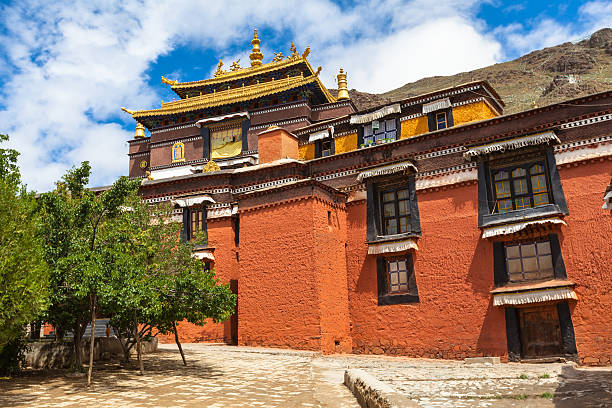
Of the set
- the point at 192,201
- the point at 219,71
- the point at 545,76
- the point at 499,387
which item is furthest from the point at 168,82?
the point at 545,76

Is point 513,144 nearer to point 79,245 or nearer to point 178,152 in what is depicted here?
point 79,245

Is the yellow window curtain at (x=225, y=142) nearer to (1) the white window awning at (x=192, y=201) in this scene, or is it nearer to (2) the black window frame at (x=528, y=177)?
(1) the white window awning at (x=192, y=201)

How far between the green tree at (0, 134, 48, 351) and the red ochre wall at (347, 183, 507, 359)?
11084 millimetres

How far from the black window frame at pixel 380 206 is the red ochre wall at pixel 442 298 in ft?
0.90

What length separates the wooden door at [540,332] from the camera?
14.8 m

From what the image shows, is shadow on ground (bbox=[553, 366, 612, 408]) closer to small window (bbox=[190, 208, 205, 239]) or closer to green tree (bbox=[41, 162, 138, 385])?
green tree (bbox=[41, 162, 138, 385])

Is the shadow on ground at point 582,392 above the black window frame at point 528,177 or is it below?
below

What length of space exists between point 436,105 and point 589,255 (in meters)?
7.96

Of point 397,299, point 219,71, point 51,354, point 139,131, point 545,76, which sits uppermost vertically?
point 545,76

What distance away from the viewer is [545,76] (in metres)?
69.7

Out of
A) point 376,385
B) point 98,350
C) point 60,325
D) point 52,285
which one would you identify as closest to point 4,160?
point 52,285

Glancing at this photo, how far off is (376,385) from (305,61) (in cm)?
2713

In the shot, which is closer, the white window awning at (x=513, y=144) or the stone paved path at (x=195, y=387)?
the stone paved path at (x=195, y=387)

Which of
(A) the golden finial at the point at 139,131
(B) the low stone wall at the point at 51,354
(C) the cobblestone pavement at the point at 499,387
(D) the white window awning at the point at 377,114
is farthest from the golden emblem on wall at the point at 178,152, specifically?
(C) the cobblestone pavement at the point at 499,387
